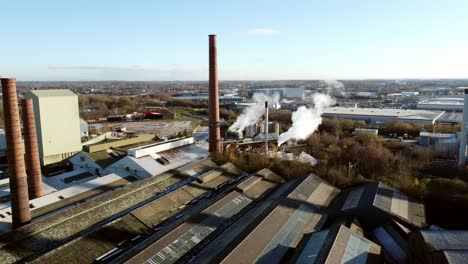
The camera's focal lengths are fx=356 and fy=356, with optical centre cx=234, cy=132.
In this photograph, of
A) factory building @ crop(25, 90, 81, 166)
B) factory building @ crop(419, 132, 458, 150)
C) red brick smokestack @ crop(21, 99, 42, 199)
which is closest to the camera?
red brick smokestack @ crop(21, 99, 42, 199)

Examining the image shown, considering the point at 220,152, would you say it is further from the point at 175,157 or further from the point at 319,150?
the point at 319,150

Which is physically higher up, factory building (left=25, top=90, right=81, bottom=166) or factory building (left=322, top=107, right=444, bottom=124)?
factory building (left=25, top=90, right=81, bottom=166)

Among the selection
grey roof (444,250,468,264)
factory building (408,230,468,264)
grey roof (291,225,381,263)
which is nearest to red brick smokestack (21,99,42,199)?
grey roof (291,225,381,263)

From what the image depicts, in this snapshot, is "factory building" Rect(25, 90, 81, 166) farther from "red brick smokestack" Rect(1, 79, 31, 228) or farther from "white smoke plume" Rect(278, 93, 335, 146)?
"white smoke plume" Rect(278, 93, 335, 146)

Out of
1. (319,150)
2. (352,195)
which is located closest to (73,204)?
(352,195)

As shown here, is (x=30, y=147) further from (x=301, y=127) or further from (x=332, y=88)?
(x=332, y=88)

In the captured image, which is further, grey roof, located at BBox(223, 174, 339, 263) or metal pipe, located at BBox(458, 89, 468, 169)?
metal pipe, located at BBox(458, 89, 468, 169)
